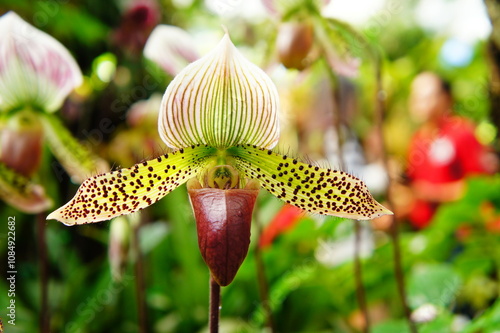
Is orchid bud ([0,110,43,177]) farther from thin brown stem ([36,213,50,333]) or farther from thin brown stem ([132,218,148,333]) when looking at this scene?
thin brown stem ([132,218,148,333])

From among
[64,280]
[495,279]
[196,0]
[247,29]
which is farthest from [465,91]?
[64,280]

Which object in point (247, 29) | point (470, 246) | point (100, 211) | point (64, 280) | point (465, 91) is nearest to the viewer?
point (100, 211)

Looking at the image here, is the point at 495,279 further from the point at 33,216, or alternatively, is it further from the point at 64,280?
the point at 33,216

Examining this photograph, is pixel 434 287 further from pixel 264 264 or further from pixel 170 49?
pixel 170 49

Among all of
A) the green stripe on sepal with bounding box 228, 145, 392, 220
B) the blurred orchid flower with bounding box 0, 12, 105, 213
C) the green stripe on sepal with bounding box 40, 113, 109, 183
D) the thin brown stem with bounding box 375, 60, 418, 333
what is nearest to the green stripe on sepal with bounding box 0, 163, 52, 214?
the blurred orchid flower with bounding box 0, 12, 105, 213

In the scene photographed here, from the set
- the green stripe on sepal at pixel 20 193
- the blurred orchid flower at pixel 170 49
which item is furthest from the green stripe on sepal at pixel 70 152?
the blurred orchid flower at pixel 170 49

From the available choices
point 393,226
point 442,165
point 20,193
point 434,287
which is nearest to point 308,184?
point 393,226
